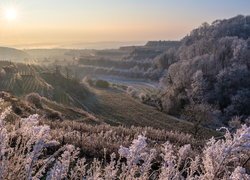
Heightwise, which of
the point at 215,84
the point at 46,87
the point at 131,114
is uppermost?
the point at 46,87

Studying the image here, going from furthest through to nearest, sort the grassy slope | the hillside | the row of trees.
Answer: the row of trees < the hillside < the grassy slope

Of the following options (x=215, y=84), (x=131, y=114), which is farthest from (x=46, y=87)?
(x=215, y=84)

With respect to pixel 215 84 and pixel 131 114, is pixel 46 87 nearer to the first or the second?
pixel 131 114

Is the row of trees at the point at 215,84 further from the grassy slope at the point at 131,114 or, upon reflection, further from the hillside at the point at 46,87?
the hillside at the point at 46,87

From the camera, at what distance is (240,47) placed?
129000 millimetres

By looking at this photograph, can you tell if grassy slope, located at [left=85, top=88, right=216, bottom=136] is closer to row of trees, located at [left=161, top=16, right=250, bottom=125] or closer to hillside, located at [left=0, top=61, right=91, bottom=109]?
hillside, located at [left=0, top=61, right=91, bottom=109]

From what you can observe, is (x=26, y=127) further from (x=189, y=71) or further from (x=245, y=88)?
(x=189, y=71)

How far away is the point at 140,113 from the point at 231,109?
99.6 ft

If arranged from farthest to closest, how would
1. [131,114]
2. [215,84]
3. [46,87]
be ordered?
1. [215,84]
2. [46,87]
3. [131,114]

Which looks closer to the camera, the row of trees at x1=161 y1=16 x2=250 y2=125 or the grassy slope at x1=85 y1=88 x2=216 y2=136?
the grassy slope at x1=85 y1=88 x2=216 y2=136

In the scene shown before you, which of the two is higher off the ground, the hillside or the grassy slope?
the hillside

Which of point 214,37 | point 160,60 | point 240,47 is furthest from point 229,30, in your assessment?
point 240,47

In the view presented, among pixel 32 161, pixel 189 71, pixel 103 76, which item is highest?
pixel 32 161

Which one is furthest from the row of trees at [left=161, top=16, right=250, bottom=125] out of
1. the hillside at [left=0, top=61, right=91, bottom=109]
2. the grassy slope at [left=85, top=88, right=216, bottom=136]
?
the hillside at [left=0, top=61, right=91, bottom=109]
